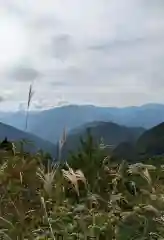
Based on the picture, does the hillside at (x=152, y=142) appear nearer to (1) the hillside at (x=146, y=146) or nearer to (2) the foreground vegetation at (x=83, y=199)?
(1) the hillside at (x=146, y=146)

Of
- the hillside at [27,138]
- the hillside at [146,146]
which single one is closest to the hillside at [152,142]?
the hillside at [146,146]

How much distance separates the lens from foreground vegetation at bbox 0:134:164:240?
247 centimetres

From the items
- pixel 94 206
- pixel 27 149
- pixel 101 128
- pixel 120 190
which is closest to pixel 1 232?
pixel 94 206

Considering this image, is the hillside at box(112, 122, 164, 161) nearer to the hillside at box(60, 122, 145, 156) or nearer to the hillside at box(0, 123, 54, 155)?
the hillside at box(60, 122, 145, 156)

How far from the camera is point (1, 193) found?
312cm

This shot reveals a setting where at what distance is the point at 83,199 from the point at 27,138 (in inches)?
42.0

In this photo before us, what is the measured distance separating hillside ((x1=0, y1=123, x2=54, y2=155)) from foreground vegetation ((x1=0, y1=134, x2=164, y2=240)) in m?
0.21

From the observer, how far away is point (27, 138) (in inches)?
155

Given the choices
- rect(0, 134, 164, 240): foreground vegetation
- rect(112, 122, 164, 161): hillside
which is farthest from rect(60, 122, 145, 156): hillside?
rect(0, 134, 164, 240): foreground vegetation

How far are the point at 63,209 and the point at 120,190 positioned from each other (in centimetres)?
49

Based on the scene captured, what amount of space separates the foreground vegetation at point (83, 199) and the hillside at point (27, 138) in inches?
8.1

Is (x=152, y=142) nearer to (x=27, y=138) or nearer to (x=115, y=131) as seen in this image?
(x=115, y=131)

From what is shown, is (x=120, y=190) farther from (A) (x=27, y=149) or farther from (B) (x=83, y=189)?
(A) (x=27, y=149)

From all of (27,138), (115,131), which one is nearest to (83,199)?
(27,138)
